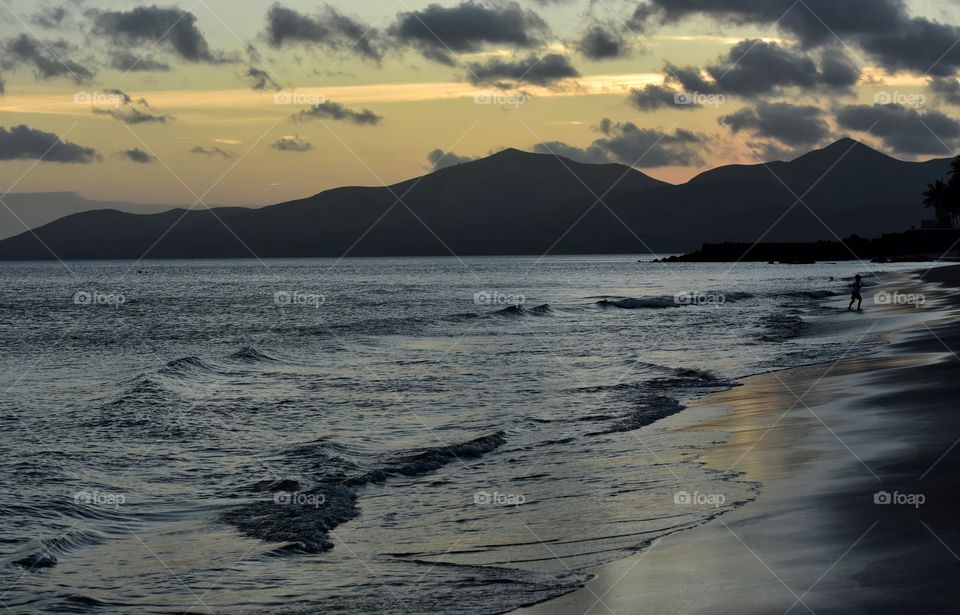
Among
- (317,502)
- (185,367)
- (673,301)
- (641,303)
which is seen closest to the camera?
(317,502)

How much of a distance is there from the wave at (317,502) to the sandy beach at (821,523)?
356 cm

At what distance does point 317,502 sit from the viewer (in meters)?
13.0

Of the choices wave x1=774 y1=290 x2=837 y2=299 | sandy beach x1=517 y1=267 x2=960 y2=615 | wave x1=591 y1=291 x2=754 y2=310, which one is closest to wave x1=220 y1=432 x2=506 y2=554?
sandy beach x1=517 y1=267 x2=960 y2=615

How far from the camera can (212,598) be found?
913 centimetres

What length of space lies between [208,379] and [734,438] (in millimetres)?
18862

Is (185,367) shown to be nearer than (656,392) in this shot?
No

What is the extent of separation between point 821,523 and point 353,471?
7.65m

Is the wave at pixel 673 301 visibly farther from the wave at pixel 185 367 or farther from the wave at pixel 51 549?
the wave at pixel 51 549

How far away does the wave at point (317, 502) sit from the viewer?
11430 millimetres

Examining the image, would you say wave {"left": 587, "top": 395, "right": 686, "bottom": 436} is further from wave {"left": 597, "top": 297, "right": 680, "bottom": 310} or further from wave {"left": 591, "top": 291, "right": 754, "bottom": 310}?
wave {"left": 597, "top": 297, "right": 680, "bottom": 310}

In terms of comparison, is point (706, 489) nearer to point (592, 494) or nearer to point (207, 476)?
point (592, 494)

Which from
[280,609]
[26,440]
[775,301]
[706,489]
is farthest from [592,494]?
[775,301]

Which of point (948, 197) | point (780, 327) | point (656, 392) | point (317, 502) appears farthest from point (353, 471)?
point (948, 197)

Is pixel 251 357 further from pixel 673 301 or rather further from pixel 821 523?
pixel 673 301
